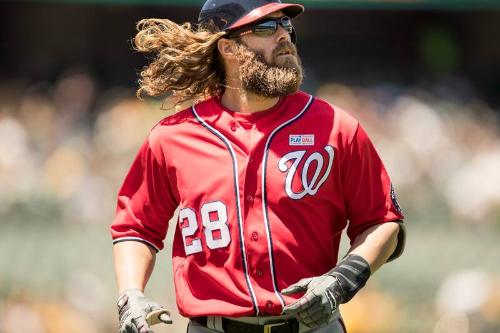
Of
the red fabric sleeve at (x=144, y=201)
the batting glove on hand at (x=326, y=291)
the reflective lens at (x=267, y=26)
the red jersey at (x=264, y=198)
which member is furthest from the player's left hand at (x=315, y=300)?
the reflective lens at (x=267, y=26)

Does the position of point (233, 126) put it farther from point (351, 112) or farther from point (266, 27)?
point (351, 112)

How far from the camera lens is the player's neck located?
3680 millimetres

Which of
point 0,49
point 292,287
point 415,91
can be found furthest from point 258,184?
point 0,49

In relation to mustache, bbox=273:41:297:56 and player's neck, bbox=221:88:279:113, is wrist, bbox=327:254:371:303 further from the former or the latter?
mustache, bbox=273:41:297:56

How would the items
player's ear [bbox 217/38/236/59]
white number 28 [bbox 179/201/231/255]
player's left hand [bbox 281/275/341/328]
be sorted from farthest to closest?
1. player's ear [bbox 217/38/236/59]
2. white number 28 [bbox 179/201/231/255]
3. player's left hand [bbox 281/275/341/328]

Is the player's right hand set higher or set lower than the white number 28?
lower

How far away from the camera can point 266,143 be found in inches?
139

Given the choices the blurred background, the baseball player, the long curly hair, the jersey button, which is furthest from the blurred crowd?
the jersey button

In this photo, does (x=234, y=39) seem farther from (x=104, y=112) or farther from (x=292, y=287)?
(x=104, y=112)

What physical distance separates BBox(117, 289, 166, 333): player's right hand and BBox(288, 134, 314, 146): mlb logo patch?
28.3 inches

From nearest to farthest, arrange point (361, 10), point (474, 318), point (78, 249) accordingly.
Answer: point (474, 318)
point (78, 249)
point (361, 10)

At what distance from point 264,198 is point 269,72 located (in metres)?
0.45

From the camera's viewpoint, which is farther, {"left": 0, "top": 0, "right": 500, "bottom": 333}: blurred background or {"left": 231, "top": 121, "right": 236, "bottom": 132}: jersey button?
{"left": 0, "top": 0, "right": 500, "bottom": 333}: blurred background

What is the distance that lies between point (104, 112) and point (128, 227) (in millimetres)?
5617
